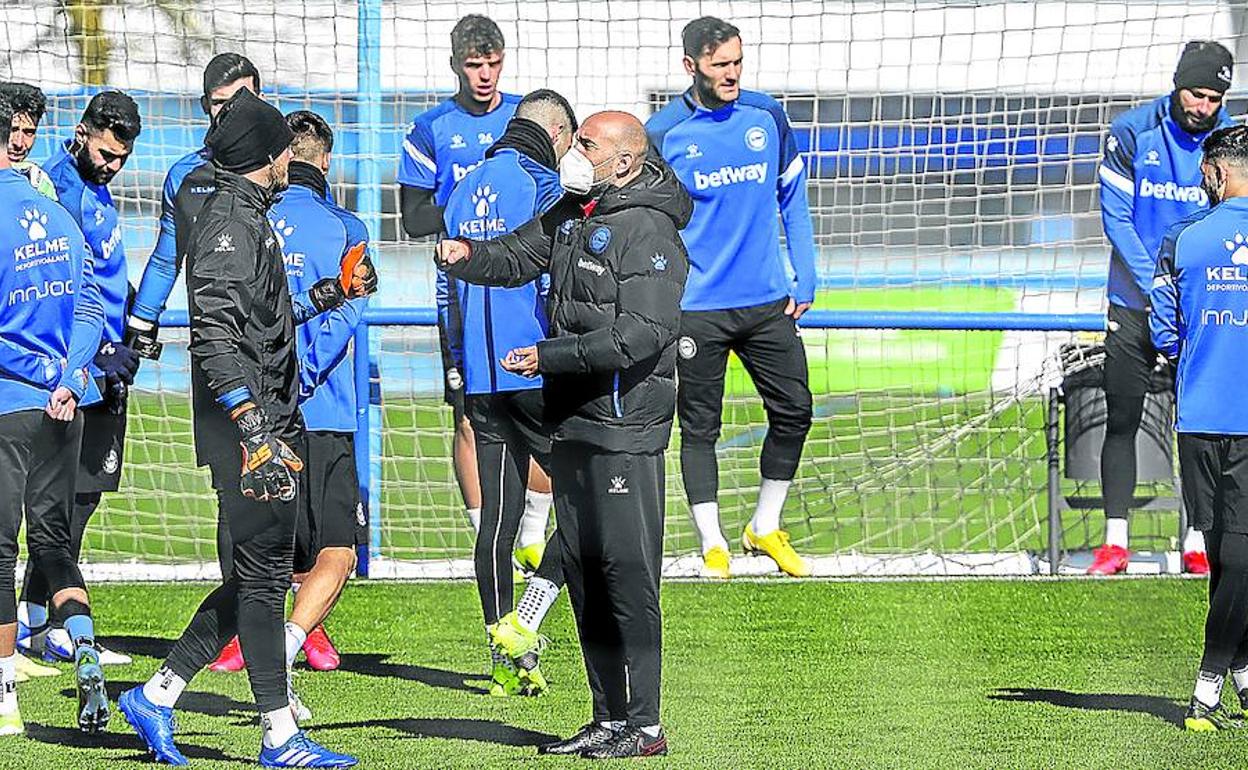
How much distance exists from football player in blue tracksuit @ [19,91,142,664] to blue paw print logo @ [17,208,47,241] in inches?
35.9

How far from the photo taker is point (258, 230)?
5734mm

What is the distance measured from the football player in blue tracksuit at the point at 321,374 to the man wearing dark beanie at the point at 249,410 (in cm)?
80

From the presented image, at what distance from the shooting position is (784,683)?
24.2 feet

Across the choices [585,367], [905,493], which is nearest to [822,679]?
[585,367]

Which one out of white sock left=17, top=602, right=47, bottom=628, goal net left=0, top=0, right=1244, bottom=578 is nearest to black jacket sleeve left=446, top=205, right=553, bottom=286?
white sock left=17, top=602, right=47, bottom=628

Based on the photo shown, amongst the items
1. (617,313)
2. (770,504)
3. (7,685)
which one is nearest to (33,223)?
(7,685)

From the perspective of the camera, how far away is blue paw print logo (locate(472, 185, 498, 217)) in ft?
24.0

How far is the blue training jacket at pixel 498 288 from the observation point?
7.27 meters

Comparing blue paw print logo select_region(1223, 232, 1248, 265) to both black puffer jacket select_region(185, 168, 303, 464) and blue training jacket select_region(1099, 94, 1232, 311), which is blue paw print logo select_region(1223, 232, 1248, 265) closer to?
blue training jacket select_region(1099, 94, 1232, 311)

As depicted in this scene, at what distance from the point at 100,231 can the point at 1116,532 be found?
5.12 metres

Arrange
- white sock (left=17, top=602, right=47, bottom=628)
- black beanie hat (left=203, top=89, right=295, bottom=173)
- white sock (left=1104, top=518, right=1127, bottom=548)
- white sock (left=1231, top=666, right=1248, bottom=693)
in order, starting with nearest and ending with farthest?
black beanie hat (left=203, top=89, right=295, bottom=173) → white sock (left=1231, top=666, right=1248, bottom=693) → white sock (left=17, top=602, right=47, bottom=628) → white sock (left=1104, top=518, right=1127, bottom=548)

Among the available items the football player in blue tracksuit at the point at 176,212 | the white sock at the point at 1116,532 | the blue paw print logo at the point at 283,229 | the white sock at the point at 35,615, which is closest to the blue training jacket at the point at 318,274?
the blue paw print logo at the point at 283,229

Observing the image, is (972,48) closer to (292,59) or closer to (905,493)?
(905,493)

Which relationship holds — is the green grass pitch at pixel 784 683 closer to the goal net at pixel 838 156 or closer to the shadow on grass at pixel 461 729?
the shadow on grass at pixel 461 729
